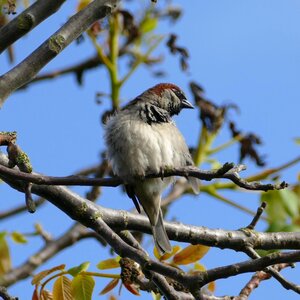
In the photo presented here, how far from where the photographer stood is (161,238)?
3.47 metres

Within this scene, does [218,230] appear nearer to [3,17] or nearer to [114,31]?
[3,17]

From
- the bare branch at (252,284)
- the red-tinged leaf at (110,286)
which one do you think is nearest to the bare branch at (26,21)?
the red-tinged leaf at (110,286)

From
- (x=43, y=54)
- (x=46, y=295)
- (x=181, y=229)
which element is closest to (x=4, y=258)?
(x=46, y=295)

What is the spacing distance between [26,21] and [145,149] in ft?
4.28

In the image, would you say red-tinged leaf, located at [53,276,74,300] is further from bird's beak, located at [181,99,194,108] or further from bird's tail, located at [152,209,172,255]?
bird's beak, located at [181,99,194,108]

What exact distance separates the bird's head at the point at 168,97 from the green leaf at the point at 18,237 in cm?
112

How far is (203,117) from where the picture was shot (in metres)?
4.88

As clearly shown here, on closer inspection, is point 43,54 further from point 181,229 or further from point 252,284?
point 252,284

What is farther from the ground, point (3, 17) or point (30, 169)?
point (3, 17)

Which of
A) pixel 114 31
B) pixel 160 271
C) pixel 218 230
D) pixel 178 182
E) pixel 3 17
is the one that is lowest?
pixel 160 271

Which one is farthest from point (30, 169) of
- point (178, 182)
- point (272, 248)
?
point (178, 182)

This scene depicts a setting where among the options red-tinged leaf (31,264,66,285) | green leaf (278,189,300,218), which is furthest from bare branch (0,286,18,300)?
green leaf (278,189,300,218)

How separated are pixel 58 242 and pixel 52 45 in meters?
2.24

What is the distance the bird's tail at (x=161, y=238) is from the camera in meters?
3.34
